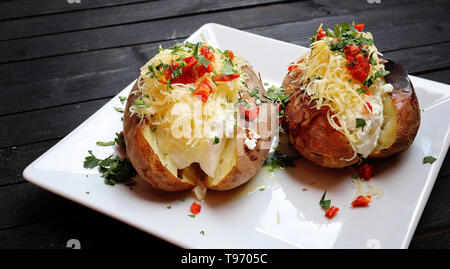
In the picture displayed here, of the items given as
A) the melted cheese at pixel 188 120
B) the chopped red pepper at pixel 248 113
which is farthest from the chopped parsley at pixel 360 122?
the melted cheese at pixel 188 120

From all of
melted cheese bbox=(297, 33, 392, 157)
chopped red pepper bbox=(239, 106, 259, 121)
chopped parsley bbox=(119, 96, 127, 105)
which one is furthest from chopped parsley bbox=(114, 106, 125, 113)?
melted cheese bbox=(297, 33, 392, 157)

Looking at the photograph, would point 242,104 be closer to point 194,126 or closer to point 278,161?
point 194,126

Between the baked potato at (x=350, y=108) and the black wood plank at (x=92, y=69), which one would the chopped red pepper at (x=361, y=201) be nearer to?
the baked potato at (x=350, y=108)

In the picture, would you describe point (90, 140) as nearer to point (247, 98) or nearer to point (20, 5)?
point (247, 98)

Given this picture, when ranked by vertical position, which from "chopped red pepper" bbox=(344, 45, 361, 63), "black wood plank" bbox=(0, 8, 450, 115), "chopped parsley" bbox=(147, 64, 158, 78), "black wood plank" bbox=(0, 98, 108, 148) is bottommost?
"black wood plank" bbox=(0, 98, 108, 148)

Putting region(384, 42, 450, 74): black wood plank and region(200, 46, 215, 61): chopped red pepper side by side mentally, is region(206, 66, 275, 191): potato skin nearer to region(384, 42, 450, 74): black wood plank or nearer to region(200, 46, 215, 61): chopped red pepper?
region(200, 46, 215, 61): chopped red pepper

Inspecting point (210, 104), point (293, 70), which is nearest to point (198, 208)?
point (210, 104)
